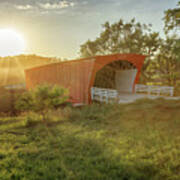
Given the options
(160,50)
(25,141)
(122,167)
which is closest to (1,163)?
(25,141)

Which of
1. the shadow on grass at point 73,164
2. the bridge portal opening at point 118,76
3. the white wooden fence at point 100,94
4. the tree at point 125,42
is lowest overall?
the shadow on grass at point 73,164

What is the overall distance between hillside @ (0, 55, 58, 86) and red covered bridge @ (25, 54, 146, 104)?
34431 millimetres

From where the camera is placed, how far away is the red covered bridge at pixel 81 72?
12188mm

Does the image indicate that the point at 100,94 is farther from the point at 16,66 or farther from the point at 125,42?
the point at 16,66

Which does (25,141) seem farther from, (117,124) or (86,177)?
(117,124)

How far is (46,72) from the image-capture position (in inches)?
711

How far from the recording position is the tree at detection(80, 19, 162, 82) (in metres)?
22.4

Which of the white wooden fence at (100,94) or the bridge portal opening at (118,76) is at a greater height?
the bridge portal opening at (118,76)

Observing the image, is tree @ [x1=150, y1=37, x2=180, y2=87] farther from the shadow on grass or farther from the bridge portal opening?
the shadow on grass

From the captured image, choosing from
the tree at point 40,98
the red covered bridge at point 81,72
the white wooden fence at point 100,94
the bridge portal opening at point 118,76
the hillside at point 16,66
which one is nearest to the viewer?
the tree at point 40,98

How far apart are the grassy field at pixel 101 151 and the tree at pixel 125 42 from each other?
16.6 meters

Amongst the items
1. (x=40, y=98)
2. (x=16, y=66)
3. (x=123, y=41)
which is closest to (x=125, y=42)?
(x=123, y=41)

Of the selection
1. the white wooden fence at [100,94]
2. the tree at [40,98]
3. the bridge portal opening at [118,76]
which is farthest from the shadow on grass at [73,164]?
the bridge portal opening at [118,76]

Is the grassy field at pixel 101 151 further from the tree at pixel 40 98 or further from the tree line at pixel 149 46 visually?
the tree line at pixel 149 46
